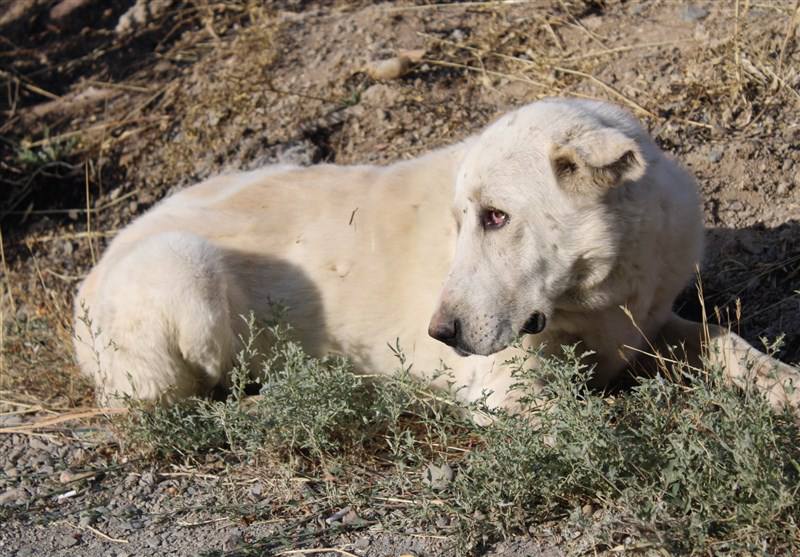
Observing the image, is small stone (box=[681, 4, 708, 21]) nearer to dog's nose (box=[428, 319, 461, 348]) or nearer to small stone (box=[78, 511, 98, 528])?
dog's nose (box=[428, 319, 461, 348])

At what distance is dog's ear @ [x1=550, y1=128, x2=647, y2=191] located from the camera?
12.0 feet

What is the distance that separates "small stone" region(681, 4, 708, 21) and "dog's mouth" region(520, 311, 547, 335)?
336cm

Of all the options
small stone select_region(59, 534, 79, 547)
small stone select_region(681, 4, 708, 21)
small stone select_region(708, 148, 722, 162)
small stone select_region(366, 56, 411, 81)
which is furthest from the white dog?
small stone select_region(681, 4, 708, 21)

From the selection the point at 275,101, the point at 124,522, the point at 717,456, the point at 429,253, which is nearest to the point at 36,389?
the point at 124,522

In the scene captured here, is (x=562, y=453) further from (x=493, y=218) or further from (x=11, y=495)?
(x=11, y=495)

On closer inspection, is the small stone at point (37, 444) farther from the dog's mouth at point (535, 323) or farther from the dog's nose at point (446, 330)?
the dog's mouth at point (535, 323)

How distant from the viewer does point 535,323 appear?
3.92m

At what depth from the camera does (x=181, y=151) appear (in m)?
7.12

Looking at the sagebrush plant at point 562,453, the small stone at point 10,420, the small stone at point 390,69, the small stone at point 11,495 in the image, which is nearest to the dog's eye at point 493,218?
the sagebrush plant at point 562,453

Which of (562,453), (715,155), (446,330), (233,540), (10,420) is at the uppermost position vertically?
(446,330)

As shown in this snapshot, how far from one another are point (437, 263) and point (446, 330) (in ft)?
2.42

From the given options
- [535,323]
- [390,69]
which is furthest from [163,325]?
[390,69]

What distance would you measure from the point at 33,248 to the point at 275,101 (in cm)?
189

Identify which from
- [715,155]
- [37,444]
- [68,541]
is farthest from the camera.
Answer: [715,155]
